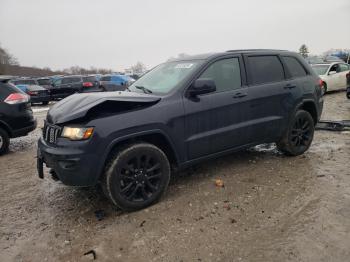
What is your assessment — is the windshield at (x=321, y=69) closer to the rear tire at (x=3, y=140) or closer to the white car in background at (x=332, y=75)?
the white car in background at (x=332, y=75)

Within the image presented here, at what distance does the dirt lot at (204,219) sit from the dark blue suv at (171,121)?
405 mm

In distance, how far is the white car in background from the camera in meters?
14.1

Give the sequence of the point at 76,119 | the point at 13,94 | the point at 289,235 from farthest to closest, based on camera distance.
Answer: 1. the point at 13,94
2. the point at 76,119
3. the point at 289,235

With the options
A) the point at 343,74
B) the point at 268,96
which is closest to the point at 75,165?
the point at 268,96

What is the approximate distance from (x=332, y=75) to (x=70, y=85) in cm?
1451

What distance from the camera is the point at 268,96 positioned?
460cm

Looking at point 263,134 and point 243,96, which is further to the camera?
point 263,134

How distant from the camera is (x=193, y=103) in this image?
3.86 metres

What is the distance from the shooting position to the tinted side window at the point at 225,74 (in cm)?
416

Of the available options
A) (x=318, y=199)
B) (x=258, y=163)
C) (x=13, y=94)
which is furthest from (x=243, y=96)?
(x=13, y=94)

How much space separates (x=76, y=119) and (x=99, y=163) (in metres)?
0.52

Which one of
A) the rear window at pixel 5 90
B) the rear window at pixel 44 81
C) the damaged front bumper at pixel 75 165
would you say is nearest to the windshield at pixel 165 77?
the damaged front bumper at pixel 75 165

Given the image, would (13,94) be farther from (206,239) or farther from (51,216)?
(206,239)

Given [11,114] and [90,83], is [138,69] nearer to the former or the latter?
[90,83]
